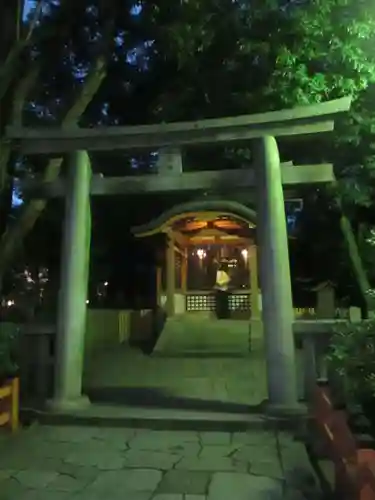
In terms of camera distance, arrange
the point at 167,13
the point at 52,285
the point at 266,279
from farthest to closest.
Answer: the point at 52,285 < the point at 167,13 < the point at 266,279

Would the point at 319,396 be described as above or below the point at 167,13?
below

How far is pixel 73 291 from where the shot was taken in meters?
8.98

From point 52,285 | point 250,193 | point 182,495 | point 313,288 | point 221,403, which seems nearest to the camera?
point 182,495

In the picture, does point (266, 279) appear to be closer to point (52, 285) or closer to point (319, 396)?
point (319, 396)

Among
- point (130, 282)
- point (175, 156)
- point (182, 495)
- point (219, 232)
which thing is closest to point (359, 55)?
point (175, 156)

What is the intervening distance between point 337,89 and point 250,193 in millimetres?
3114

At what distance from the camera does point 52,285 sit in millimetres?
20344

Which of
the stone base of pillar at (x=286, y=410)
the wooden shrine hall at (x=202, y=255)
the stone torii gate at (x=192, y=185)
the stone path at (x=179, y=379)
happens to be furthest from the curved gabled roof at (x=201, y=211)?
the stone base of pillar at (x=286, y=410)

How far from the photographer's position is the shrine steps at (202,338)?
653 inches

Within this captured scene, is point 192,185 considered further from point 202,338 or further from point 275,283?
point 202,338

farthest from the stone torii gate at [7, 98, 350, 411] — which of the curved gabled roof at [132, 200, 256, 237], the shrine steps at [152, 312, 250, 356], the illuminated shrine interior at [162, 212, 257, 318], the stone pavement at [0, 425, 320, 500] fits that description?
the illuminated shrine interior at [162, 212, 257, 318]

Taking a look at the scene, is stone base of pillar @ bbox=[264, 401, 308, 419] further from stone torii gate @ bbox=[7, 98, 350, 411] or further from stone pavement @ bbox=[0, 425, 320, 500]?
stone pavement @ bbox=[0, 425, 320, 500]

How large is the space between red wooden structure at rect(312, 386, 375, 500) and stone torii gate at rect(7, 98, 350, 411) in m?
2.19

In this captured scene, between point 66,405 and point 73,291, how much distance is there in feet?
5.57
